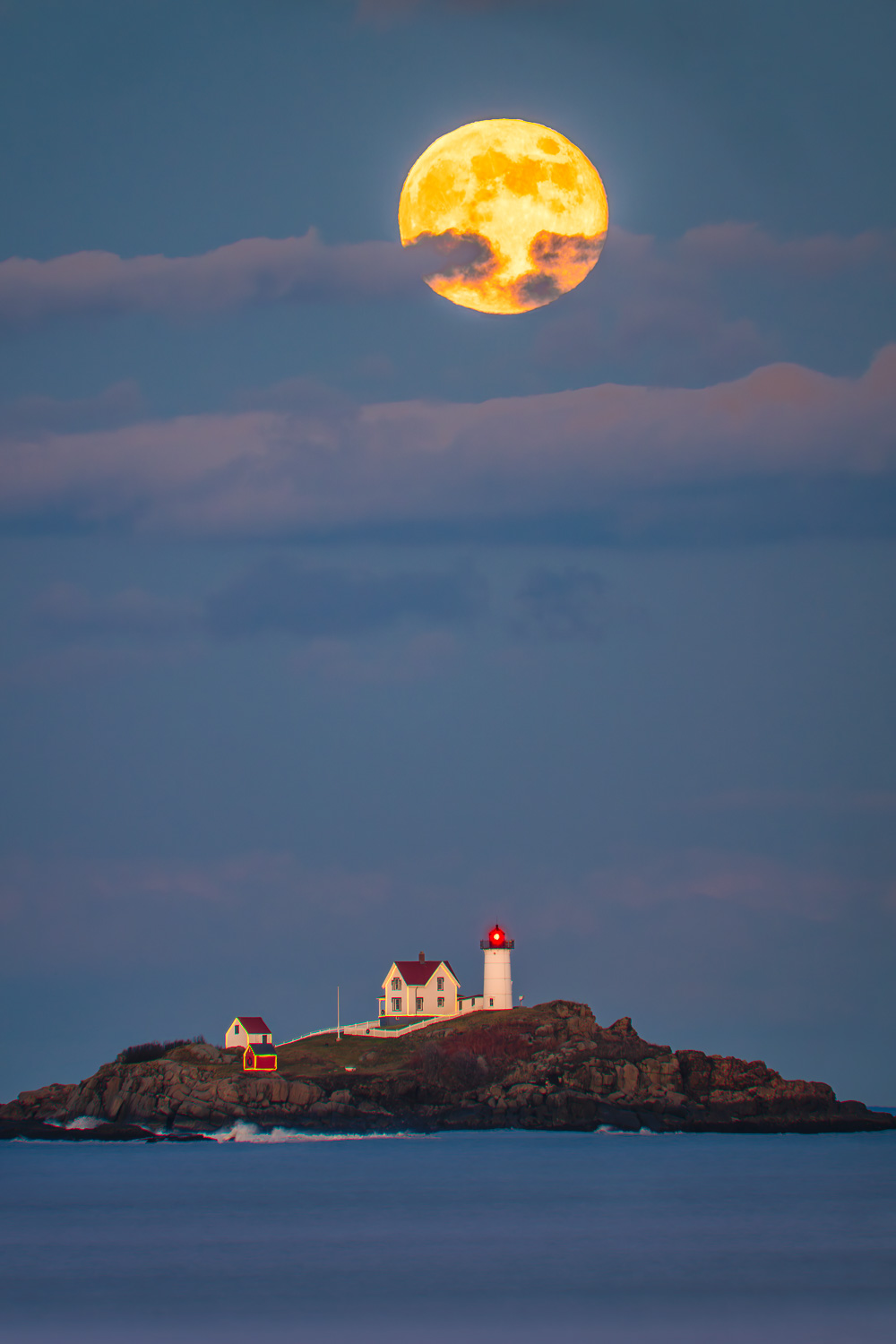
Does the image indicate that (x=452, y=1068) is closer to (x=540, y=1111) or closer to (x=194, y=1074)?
(x=540, y=1111)

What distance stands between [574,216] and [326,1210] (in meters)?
35.3

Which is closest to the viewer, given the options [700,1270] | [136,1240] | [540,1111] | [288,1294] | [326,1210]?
[288,1294]

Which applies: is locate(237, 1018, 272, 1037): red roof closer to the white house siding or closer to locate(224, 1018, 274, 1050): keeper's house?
locate(224, 1018, 274, 1050): keeper's house

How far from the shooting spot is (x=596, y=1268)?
42.3 metres

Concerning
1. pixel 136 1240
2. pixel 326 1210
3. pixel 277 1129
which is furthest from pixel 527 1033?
pixel 136 1240

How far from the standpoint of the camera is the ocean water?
116ft

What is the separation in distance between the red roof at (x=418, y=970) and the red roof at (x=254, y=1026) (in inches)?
362

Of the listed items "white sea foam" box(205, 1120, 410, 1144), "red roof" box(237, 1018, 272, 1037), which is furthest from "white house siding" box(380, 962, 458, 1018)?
"white sea foam" box(205, 1120, 410, 1144)

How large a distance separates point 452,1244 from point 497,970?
150 ft

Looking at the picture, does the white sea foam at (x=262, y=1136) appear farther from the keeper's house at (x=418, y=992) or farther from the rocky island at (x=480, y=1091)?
the keeper's house at (x=418, y=992)

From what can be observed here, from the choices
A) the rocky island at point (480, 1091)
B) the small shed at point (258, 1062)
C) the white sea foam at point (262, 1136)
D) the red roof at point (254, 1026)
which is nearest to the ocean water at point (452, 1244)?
the white sea foam at point (262, 1136)

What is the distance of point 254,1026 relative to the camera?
89.3m

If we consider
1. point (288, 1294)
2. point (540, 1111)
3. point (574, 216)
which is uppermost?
point (574, 216)

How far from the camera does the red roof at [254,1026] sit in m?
88.6
